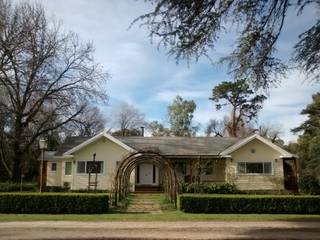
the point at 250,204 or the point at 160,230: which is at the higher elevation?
the point at 250,204

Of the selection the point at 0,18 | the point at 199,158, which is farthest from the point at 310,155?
the point at 0,18

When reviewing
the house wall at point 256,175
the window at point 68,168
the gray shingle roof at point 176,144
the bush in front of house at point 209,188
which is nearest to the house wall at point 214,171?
the gray shingle roof at point 176,144

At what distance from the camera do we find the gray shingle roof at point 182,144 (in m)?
35.6

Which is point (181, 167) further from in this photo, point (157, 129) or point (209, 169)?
point (157, 129)

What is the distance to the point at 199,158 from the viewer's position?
3394 cm

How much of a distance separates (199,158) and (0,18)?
1839cm

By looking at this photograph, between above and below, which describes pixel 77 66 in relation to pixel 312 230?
above

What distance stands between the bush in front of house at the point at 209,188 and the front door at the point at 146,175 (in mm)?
6510

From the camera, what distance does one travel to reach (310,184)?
28.7 meters

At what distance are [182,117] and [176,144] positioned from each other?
3275cm

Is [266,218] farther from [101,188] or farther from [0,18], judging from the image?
[0,18]

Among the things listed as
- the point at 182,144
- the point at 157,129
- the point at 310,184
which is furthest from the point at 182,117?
the point at 310,184

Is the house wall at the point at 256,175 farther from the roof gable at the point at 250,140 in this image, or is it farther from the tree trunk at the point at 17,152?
the tree trunk at the point at 17,152

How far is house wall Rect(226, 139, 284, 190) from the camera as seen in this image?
32.9 metres
